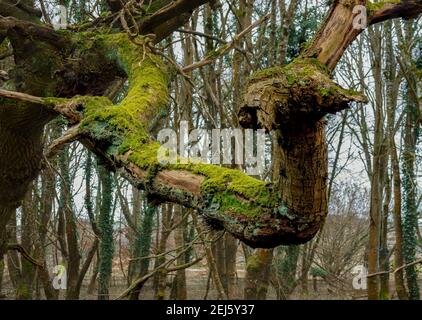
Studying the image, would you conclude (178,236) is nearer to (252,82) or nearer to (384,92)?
(384,92)

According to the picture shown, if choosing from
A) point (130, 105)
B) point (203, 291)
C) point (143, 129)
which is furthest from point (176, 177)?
point (203, 291)

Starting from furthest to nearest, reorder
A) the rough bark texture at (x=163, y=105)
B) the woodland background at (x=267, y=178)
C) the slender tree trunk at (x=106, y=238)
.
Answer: the slender tree trunk at (x=106, y=238) → the woodland background at (x=267, y=178) → the rough bark texture at (x=163, y=105)

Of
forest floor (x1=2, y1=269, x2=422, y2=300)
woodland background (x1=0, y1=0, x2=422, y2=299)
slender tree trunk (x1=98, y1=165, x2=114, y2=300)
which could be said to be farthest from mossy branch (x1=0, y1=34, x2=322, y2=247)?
forest floor (x1=2, y1=269, x2=422, y2=300)

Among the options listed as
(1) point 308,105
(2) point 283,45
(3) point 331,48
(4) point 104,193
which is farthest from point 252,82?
(4) point 104,193

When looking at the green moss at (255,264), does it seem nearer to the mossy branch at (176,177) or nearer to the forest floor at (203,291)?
the forest floor at (203,291)

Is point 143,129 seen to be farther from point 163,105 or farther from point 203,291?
point 203,291

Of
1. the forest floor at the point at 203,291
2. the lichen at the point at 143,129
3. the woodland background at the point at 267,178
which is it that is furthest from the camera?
the forest floor at the point at 203,291

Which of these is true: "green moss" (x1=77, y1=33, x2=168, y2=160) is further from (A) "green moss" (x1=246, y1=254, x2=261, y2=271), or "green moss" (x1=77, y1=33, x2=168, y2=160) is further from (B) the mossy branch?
(A) "green moss" (x1=246, y1=254, x2=261, y2=271)

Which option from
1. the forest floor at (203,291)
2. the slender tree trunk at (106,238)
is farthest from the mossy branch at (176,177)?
the forest floor at (203,291)

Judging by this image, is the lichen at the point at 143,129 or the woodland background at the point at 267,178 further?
the woodland background at the point at 267,178

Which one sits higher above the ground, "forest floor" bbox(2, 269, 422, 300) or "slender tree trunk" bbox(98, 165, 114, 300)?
"slender tree trunk" bbox(98, 165, 114, 300)

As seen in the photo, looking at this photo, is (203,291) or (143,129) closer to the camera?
(143,129)

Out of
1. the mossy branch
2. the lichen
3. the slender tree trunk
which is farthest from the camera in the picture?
the slender tree trunk

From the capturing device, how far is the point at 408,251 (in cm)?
988
